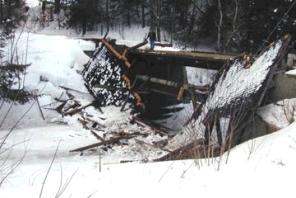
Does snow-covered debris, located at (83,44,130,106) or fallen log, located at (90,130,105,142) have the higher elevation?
snow-covered debris, located at (83,44,130,106)

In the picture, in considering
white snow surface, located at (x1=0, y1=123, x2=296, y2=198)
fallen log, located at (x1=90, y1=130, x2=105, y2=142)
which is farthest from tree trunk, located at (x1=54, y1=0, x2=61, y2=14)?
white snow surface, located at (x1=0, y1=123, x2=296, y2=198)

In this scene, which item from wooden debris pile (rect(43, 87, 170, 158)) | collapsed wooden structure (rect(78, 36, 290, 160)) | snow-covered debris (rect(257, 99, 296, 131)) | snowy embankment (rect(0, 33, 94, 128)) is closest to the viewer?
snow-covered debris (rect(257, 99, 296, 131))

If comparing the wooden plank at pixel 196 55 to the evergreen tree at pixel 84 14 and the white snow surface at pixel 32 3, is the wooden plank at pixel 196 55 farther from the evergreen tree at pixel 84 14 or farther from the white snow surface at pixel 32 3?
the white snow surface at pixel 32 3

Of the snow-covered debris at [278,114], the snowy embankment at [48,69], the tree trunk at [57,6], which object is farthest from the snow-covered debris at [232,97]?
the tree trunk at [57,6]

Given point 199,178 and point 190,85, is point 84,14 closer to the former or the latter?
point 190,85

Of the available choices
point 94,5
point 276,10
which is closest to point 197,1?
point 94,5

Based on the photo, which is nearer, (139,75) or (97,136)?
(97,136)

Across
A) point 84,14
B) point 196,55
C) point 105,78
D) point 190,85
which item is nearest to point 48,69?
point 105,78

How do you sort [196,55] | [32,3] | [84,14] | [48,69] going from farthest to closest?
[32,3] → [84,14] → [48,69] → [196,55]

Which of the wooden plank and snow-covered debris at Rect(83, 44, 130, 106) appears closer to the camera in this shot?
the wooden plank

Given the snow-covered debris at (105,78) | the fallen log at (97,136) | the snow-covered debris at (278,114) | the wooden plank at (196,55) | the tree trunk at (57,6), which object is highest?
the tree trunk at (57,6)

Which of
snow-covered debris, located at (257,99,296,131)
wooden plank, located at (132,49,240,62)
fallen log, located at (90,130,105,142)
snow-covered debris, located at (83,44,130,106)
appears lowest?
fallen log, located at (90,130,105,142)

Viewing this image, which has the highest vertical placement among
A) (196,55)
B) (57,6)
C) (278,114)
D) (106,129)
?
Result: (57,6)

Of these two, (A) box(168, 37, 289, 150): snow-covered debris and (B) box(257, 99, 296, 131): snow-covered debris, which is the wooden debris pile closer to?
(A) box(168, 37, 289, 150): snow-covered debris
